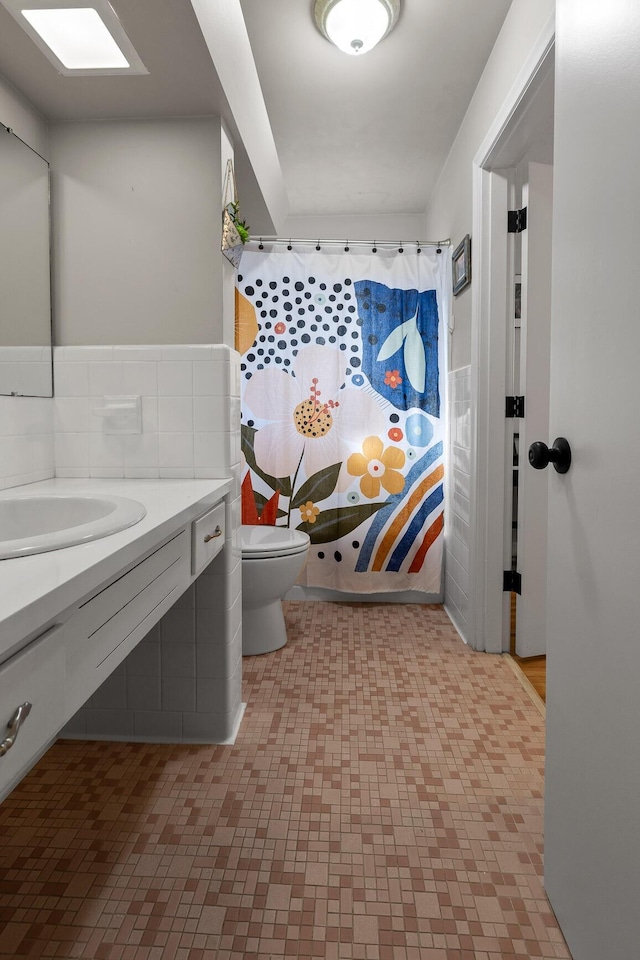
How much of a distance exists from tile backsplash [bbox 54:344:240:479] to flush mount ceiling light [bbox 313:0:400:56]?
1.30 meters

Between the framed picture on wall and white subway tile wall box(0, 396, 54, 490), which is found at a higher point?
the framed picture on wall

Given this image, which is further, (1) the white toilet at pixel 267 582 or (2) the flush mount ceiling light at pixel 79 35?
(1) the white toilet at pixel 267 582

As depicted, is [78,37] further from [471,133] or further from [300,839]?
[300,839]

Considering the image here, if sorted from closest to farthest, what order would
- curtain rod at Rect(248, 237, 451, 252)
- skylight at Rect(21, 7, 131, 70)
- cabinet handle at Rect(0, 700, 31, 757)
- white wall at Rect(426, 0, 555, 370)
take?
cabinet handle at Rect(0, 700, 31, 757)
skylight at Rect(21, 7, 131, 70)
white wall at Rect(426, 0, 555, 370)
curtain rod at Rect(248, 237, 451, 252)

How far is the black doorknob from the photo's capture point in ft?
3.70

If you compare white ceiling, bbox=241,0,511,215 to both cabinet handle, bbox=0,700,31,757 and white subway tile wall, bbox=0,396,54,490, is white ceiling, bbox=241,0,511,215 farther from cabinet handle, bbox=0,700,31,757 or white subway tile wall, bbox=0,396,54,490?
cabinet handle, bbox=0,700,31,757

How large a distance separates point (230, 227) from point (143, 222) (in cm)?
27

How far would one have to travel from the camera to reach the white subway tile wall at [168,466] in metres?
1.83

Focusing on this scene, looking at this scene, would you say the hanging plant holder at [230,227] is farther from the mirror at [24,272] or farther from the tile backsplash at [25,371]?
the tile backsplash at [25,371]

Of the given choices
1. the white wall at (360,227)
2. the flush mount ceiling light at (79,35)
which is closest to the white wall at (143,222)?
the flush mount ceiling light at (79,35)

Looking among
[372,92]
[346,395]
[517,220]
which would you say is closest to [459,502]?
[346,395]

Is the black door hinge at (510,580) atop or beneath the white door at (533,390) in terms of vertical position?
beneath

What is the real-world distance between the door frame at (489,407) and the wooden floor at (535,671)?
113mm

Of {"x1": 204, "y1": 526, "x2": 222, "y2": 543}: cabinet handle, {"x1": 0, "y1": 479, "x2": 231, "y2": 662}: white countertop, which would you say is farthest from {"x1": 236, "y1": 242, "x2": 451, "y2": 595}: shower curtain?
{"x1": 0, "y1": 479, "x2": 231, "y2": 662}: white countertop
